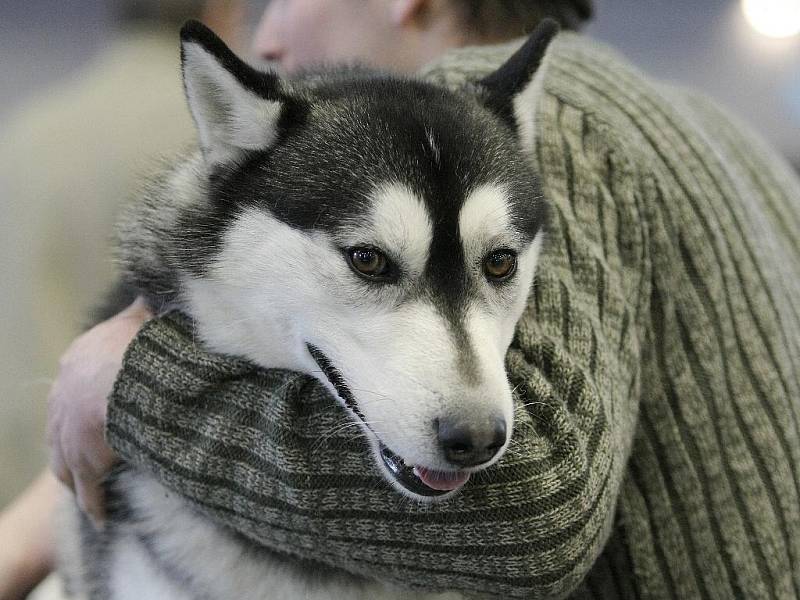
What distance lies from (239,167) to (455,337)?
0.98 feet

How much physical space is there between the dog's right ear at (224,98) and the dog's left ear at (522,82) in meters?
0.25

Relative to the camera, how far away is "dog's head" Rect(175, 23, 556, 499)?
70 centimetres

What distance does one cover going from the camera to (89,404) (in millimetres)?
927

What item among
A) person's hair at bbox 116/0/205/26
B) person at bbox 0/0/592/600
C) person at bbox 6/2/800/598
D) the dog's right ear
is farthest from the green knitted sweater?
person's hair at bbox 116/0/205/26

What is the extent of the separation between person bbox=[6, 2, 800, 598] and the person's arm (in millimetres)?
547

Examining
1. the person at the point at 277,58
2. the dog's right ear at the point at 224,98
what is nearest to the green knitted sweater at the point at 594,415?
the person at the point at 277,58

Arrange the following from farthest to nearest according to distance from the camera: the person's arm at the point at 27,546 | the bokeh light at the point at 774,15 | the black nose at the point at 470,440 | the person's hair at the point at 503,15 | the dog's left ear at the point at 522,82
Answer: the bokeh light at the point at 774,15
the person's hair at the point at 503,15
the person's arm at the point at 27,546
the dog's left ear at the point at 522,82
the black nose at the point at 470,440

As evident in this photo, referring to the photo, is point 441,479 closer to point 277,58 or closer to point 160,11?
point 277,58

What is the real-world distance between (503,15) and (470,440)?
94cm

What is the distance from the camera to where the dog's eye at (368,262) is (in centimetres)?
75

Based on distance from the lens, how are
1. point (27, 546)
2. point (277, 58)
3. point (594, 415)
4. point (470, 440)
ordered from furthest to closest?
point (277, 58), point (27, 546), point (594, 415), point (470, 440)

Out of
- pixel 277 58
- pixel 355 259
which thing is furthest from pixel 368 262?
pixel 277 58

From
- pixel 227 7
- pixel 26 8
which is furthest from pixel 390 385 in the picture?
pixel 26 8

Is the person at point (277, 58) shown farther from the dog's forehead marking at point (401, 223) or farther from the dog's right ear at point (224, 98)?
the dog's forehead marking at point (401, 223)
